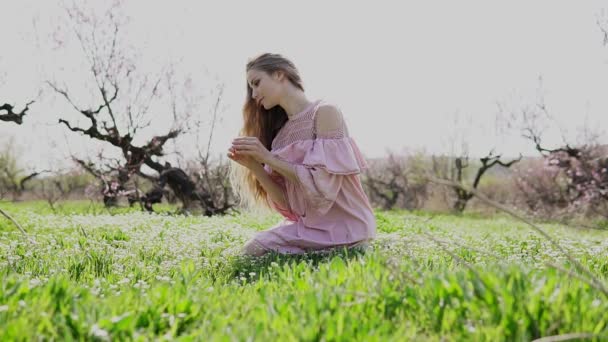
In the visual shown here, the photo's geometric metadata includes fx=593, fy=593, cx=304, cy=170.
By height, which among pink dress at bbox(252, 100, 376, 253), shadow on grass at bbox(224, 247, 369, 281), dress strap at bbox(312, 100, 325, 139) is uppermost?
dress strap at bbox(312, 100, 325, 139)

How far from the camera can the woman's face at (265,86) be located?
539 centimetres

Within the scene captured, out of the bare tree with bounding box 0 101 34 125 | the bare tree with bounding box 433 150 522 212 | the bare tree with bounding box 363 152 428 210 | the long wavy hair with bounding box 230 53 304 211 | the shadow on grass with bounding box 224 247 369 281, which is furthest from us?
the bare tree with bounding box 363 152 428 210

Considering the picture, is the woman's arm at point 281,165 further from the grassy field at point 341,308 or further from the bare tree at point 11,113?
the bare tree at point 11,113

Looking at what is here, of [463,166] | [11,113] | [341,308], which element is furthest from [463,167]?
[341,308]

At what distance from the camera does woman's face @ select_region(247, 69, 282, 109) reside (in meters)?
5.39

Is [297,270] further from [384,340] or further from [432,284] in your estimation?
[384,340]

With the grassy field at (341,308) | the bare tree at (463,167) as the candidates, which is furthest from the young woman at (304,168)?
the bare tree at (463,167)

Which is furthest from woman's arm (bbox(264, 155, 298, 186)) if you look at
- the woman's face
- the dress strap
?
the woman's face

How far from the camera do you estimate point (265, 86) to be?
5.38 m

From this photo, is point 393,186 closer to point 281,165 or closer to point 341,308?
point 281,165

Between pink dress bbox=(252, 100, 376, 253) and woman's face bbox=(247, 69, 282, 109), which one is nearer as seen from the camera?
pink dress bbox=(252, 100, 376, 253)

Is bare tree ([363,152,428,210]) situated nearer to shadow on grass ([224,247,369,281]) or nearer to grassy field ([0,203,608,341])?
shadow on grass ([224,247,369,281])

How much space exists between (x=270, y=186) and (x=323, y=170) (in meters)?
0.64

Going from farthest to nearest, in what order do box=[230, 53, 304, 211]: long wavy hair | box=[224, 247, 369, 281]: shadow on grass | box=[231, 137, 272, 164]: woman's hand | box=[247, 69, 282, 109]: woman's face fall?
box=[230, 53, 304, 211]: long wavy hair, box=[247, 69, 282, 109]: woman's face, box=[231, 137, 272, 164]: woman's hand, box=[224, 247, 369, 281]: shadow on grass
